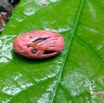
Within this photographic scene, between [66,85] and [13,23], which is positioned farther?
[13,23]

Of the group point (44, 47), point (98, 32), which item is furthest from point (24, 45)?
point (98, 32)

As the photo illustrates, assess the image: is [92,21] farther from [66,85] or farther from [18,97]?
[18,97]

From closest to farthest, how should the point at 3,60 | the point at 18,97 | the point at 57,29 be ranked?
the point at 18,97 < the point at 3,60 < the point at 57,29
